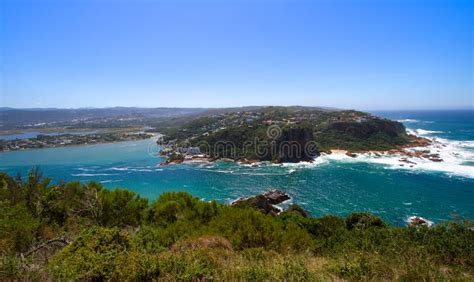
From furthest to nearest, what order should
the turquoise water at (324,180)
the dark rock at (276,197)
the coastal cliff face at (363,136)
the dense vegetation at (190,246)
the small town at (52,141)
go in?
the small town at (52,141)
the coastal cliff face at (363,136)
the dark rock at (276,197)
the turquoise water at (324,180)
the dense vegetation at (190,246)

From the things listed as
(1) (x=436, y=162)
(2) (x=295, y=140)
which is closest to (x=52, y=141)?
(2) (x=295, y=140)

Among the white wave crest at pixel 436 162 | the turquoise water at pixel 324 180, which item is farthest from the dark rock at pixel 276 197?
the white wave crest at pixel 436 162

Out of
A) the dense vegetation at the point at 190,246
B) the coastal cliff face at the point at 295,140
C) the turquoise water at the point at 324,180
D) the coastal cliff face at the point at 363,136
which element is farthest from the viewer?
the coastal cliff face at the point at 363,136

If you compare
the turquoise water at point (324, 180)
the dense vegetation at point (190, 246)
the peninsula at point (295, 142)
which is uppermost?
the dense vegetation at point (190, 246)

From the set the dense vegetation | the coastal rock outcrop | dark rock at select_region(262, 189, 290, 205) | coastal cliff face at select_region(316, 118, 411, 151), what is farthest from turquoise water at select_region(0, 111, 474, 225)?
the dense vegetation

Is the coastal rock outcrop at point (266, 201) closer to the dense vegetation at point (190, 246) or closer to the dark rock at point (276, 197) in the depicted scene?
the dark rock at point (276, 197)

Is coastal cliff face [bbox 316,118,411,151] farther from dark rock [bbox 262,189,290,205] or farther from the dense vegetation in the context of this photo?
the dense vegetation
